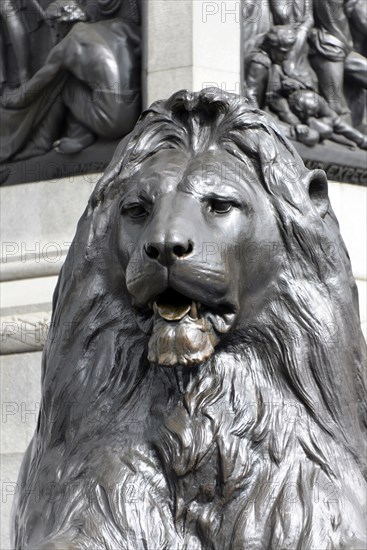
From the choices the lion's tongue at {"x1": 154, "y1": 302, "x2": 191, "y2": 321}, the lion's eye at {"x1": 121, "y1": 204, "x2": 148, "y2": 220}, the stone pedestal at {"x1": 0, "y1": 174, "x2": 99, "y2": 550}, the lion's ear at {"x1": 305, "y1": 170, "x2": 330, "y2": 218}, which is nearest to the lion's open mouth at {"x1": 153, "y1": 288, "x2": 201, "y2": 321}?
the lion's tongue at {"x1": 154, "y1": 302, "x2": 191, "y2": 321}

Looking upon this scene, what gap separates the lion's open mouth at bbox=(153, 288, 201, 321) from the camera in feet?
19.7

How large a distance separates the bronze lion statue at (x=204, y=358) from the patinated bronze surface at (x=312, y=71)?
3445 mm

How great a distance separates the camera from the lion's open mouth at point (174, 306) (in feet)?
19.7

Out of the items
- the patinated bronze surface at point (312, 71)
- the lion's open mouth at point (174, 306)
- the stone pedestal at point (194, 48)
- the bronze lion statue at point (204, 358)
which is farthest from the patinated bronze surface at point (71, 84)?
the lion's open mouth at point (174, 306)

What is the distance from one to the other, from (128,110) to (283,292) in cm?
360

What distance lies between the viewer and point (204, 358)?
601 cm

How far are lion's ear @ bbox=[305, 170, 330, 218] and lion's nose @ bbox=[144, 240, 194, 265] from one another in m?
0.57

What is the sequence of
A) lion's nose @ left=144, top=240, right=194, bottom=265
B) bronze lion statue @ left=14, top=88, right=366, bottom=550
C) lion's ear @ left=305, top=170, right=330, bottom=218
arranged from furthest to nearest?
lion's ear @ left=305, top=170, right=330, bottom=218, bronze lion statue @ left=14, top=88, right=366, bottom=550, lion's nose @ left=144, top=240, right=194, bottom=265

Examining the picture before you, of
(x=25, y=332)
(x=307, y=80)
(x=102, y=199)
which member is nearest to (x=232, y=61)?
(x=307, y=80)

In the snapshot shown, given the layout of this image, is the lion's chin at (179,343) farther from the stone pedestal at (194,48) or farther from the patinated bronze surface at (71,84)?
the patinated bronze surface at (71,84)

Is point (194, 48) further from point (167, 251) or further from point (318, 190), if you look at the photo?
point (167, 251)

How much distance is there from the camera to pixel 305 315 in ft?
20.5

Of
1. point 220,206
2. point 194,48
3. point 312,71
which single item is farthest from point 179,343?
point 312,71

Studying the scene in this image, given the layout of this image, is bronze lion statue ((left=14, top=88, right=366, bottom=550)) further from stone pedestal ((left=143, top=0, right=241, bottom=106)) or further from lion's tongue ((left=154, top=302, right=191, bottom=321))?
stone pedestal ((left=143, top=0, right=241, bottom=106))
